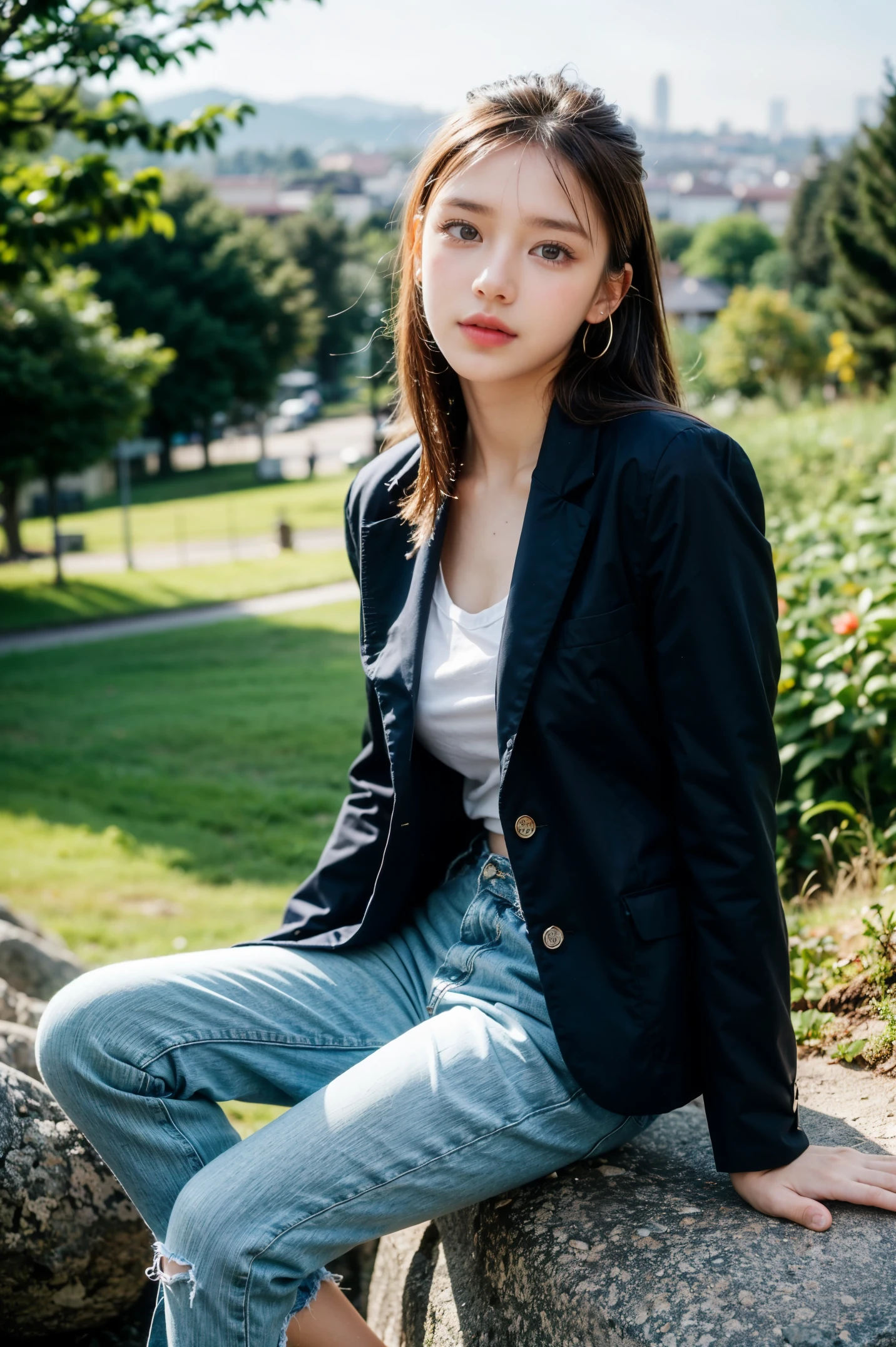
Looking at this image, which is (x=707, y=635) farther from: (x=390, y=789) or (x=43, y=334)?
(x=43, y=334)

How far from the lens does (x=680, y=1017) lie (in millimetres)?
1878

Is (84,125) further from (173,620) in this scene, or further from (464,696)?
(173,620)

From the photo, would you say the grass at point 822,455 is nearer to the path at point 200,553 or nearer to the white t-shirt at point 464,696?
the white t-shirt at point 464,696

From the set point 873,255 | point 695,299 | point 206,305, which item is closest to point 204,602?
point 873,255

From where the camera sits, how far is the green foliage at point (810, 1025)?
8.14ft

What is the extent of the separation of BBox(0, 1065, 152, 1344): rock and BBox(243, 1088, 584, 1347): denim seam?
72 centimetres

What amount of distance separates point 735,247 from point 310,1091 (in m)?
115

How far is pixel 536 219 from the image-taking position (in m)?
2.01

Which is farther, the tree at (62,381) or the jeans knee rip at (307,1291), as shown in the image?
the tree at (62,381)

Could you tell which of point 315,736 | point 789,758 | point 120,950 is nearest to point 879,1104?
point 789,758

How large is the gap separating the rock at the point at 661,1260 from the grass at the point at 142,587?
16353 millimetres

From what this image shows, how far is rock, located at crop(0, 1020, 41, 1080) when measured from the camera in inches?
109

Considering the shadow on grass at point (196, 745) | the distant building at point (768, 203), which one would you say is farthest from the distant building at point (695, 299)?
the shadow on grass at point (196, 745)

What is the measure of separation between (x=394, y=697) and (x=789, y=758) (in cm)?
184
